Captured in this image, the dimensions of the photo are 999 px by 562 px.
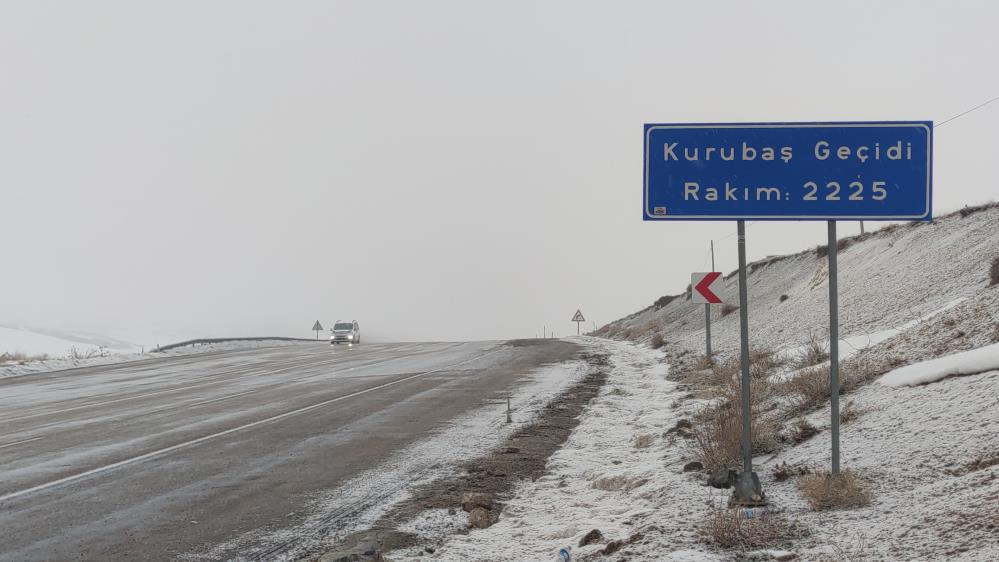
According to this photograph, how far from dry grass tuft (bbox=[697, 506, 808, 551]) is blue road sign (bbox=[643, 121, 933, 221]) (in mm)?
2619

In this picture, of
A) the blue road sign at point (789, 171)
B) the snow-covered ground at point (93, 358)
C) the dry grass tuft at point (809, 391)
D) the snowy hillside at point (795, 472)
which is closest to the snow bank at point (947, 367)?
the snowy hillside at point (795, 472)

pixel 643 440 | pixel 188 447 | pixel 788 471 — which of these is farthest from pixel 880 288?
pixel 188 447

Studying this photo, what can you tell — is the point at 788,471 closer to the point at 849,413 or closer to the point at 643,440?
the point at 849,413

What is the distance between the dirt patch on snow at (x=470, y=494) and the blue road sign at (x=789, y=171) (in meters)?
3.25

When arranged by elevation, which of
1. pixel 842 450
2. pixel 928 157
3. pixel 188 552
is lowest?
pixel 188 552

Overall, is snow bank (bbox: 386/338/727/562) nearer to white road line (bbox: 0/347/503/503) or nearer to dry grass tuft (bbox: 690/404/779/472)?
dry grass tuft (bbox: 690/404/779/472)

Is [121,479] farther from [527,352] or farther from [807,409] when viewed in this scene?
[527,352]

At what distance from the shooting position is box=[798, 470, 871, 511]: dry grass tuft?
618cm

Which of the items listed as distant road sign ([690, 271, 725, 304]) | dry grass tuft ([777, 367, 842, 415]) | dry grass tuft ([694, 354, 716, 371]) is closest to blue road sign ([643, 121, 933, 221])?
dry grass tuft ([777, 367, 842, 415])

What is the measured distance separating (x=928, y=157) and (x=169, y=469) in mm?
9078

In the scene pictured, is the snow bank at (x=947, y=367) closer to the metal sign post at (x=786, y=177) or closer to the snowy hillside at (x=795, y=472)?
the snowy hillside at (x=795, y=472)

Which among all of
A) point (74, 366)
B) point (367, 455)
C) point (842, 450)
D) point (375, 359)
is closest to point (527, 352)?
point (375, 359)

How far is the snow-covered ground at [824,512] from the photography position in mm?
5133

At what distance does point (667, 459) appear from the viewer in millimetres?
9281
